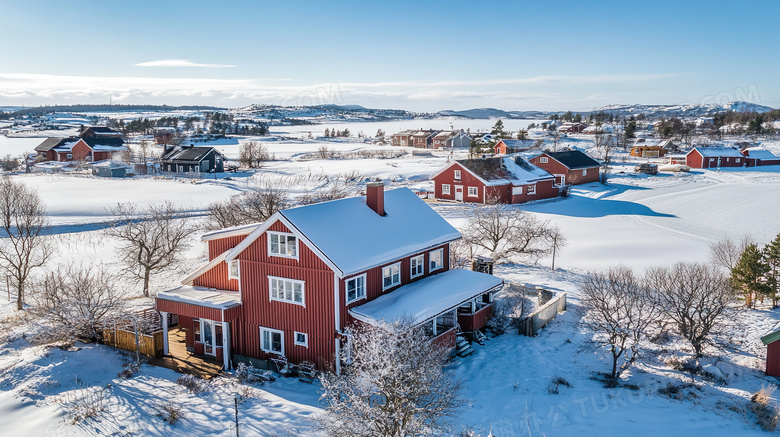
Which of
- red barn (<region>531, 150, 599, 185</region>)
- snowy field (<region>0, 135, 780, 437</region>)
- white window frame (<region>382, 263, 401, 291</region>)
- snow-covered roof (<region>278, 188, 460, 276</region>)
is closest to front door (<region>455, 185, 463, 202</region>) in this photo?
red barn (<region>531, 150, 599, 185</region>)

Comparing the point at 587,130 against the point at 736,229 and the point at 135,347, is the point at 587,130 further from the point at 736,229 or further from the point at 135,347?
the point at 135,347

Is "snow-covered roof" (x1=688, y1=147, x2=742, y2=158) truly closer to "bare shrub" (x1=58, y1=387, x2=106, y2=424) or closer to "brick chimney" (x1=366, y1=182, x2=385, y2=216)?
"brick chimney" (x1=366, y1=182, x2=385, y2=216)

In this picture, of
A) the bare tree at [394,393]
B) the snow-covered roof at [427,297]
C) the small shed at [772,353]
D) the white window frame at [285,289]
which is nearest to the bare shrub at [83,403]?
the white window frame at [285,289]

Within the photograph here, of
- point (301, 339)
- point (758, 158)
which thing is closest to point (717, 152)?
point (758, 158)

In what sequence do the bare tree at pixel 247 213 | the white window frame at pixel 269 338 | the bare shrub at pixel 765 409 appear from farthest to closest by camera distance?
the bare tree at pixel 247 213 < the white window frame at pixel 269 338 < the bare shrub at pixel 765 409

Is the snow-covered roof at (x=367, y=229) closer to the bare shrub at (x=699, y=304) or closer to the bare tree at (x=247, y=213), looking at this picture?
the bare shrub at (x=699, y=304)

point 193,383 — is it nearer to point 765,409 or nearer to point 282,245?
point 282,245
